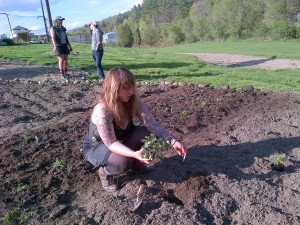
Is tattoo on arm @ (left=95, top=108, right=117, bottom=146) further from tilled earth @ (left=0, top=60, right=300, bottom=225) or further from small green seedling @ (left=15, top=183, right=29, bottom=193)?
small green seedling @ (left=15, top=183, right=29, bottom=193)

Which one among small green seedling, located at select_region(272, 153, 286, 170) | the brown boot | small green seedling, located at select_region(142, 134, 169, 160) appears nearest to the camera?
small green seedling, located at select_region(142, 134, 169, 160)

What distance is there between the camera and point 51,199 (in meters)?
3.47

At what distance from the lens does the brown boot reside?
3.53 metres

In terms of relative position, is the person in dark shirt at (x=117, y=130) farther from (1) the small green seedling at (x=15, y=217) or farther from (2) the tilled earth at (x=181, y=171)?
(1) the small green seedling at (x=15, y=217)

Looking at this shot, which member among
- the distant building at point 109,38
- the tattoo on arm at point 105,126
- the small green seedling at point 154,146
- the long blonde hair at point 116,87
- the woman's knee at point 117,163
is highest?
the long blonde hair at point 116,87

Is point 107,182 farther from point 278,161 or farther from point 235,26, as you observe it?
point 235,26

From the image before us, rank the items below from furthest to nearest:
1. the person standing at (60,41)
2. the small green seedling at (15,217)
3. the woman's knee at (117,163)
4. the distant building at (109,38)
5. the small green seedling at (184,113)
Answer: the distant building at (109,38), the person standing at (60,41), the small green seedling at (184,113), the woman's knee at (117,163), the small green seedling at (15,217)

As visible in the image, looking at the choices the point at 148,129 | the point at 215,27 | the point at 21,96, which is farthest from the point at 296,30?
the point at 148,129

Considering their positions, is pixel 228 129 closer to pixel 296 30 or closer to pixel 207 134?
pixel 207 134

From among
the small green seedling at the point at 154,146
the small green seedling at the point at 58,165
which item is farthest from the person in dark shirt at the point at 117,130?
the small green seedling at the point at 58,165

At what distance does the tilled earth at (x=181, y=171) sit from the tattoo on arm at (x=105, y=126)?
0.55 meters

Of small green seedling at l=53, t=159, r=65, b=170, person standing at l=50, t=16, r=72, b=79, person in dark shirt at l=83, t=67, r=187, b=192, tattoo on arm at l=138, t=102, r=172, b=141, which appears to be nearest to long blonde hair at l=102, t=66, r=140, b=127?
person in dark shirt at l=83, t=67, r=187, b=192

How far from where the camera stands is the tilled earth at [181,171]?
125 inches

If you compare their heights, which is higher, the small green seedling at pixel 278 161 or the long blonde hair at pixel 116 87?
the long blonde hair at pixel 116 87
